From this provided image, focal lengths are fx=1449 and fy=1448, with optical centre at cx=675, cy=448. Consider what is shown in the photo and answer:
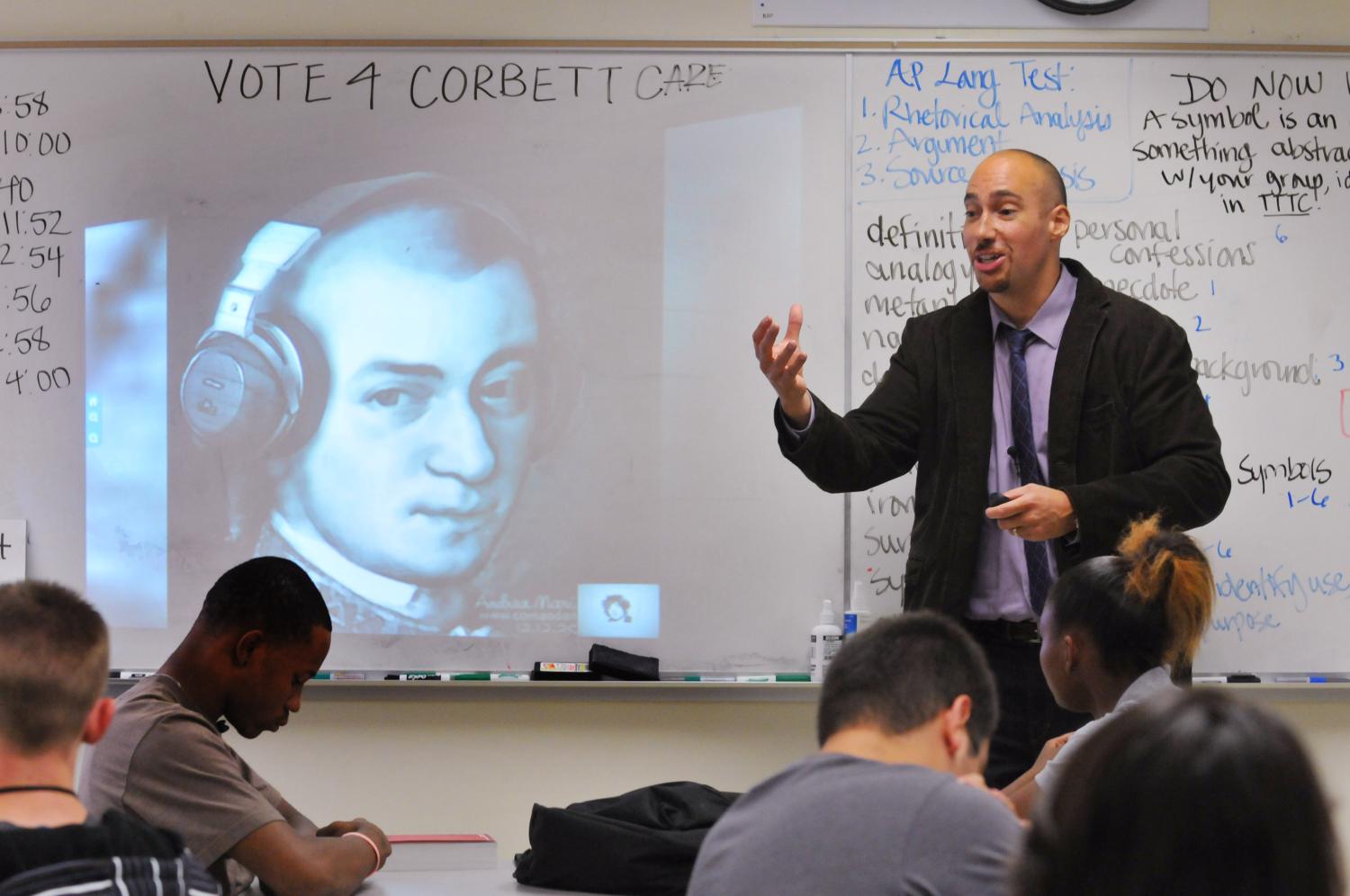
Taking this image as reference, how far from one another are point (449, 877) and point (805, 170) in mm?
2021

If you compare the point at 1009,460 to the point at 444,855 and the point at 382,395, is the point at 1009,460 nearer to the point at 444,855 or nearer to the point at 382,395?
the point at 444,855

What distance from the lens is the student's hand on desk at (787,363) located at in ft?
9.24

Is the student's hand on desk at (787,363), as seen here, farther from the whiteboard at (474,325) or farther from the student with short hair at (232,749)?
the student with short hair at (232,749)

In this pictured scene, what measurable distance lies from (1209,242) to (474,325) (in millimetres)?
1899

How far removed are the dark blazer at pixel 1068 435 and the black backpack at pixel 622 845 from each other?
2.67 feet

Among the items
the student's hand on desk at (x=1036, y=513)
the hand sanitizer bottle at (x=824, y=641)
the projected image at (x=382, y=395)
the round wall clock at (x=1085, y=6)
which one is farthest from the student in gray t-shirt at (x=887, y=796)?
the round wall clock at (x=1085, y=6)

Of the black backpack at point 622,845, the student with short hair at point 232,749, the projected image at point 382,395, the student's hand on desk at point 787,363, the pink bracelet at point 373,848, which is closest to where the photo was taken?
the student with short hair at point 232,749

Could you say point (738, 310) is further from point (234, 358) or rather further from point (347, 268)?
point (234, 358)

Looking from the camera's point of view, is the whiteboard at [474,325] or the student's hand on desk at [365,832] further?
the whiteboard at [474,325]

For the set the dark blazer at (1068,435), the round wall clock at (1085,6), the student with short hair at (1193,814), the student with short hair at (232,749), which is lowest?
the student with short hair at (232,749)

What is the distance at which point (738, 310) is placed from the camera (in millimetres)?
3734

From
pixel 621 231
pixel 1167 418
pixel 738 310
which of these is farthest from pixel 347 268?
pixel 1167 418

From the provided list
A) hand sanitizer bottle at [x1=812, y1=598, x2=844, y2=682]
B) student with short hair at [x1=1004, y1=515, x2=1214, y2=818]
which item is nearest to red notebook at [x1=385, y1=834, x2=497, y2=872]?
student with short hair at [x1=1004, y1=515, x2=1214, y2=818]

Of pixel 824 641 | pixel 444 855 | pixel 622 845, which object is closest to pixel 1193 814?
pixel 622 845
